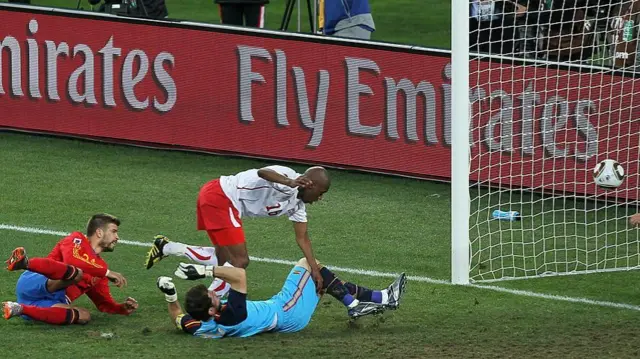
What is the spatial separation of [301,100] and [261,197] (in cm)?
503

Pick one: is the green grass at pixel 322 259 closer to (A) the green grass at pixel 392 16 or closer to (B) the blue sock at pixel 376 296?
(B) the blue sock at pixel 376 296

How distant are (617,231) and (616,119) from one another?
1.22 m

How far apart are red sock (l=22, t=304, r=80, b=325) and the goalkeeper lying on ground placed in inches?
29.2

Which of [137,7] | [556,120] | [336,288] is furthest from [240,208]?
[137,7]

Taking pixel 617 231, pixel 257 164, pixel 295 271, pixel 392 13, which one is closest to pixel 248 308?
pixel 295 271

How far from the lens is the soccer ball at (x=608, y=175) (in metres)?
12.2

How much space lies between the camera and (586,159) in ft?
44.4

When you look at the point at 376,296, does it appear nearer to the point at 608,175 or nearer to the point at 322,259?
the point at 322,259

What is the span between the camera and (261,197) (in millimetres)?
10336

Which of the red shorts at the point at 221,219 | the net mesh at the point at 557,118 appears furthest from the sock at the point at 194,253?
the net mesh at the point at 557,118

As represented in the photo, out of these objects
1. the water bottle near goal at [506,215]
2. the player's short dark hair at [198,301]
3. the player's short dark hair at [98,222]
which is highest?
the player's short dark hair at [98,222]

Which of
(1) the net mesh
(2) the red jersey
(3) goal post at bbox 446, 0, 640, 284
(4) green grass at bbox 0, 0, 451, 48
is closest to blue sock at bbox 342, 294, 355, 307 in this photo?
(2) the red jersey

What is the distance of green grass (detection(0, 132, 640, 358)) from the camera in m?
Result: 9.47

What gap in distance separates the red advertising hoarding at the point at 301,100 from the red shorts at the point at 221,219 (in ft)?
11.5
